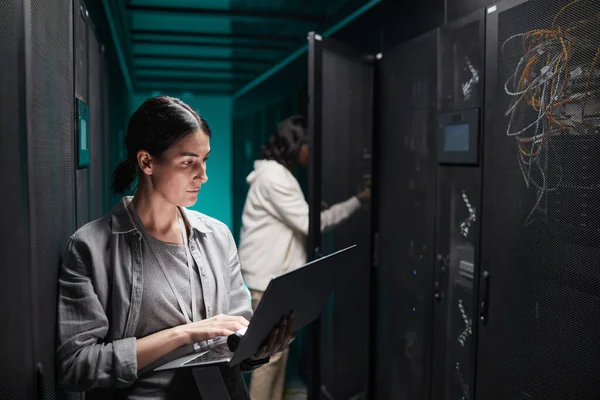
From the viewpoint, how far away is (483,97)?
1.98 meters

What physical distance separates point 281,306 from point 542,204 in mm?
906

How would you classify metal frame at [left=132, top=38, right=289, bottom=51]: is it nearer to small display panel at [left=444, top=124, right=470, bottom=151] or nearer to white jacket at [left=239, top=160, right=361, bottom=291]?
white jacket at [left=239, top=160, right=361, bottom=291]

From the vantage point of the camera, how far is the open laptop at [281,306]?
3.95 ft

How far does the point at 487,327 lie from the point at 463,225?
399 mm

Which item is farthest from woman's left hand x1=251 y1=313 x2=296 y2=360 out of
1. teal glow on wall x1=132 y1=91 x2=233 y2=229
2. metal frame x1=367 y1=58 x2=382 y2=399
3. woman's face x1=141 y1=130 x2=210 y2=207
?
teal glow on wall x1=132 y1=91 x2=233 y2=229

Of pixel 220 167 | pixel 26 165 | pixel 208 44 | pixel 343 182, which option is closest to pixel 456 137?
pixel 343 182

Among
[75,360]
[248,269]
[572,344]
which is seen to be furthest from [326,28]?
[75,360]

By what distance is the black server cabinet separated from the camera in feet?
6.72

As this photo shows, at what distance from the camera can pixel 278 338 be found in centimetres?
134

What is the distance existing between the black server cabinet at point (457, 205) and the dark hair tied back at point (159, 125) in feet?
3.65

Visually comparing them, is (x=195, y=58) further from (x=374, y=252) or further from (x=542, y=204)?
(x=542, y=204)

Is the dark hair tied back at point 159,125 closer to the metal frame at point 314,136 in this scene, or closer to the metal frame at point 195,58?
the metal frame at point 314,136

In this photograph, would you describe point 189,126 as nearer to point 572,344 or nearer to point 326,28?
point 572,344

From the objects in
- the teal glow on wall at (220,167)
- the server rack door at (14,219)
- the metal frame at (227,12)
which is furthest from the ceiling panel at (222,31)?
the server rack door at (14,219)
